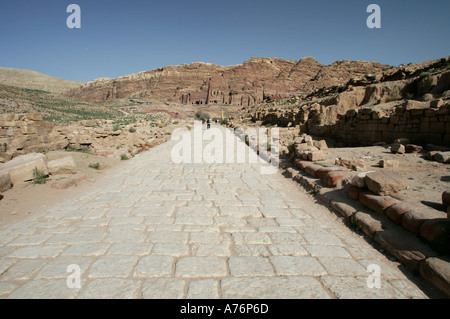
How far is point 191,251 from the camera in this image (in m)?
2.57

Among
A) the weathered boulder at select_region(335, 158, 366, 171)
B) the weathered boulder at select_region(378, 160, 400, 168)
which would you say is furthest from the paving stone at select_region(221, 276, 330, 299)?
the weathered boulder at select_region(378, 160, 400, 168)

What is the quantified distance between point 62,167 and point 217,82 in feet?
273

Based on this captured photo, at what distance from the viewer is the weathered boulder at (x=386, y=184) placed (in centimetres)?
334

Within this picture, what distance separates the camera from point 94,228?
316cm

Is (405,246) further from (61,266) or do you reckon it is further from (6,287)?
(6,287)

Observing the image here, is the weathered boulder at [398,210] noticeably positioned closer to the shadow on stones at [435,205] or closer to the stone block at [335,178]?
the shadow on stones at [435,205]

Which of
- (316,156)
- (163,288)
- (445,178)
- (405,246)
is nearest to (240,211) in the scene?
(163,288)

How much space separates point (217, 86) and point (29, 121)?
79632 mm

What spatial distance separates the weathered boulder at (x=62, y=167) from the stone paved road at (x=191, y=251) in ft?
6.27

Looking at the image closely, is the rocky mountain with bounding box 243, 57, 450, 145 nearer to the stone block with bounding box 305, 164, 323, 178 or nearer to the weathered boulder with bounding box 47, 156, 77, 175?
the stone block with bounding box 305, 164, 323, 178

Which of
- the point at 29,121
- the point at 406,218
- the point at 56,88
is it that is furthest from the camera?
the point at 56,88

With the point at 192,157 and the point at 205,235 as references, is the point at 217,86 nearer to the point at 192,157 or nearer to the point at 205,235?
the point at 192,157
